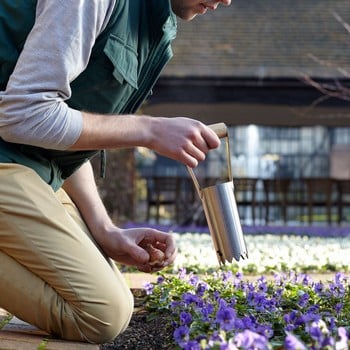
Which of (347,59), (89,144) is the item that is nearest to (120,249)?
(89,144)

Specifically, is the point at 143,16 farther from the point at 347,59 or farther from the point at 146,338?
the point at 347,59

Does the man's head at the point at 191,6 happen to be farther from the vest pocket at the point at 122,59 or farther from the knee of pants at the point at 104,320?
the knee of pants at the point at 104,320

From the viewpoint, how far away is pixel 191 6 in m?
2.74

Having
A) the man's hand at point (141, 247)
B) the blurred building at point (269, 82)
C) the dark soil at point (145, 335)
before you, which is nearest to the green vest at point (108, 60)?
the man's hand at point (141, 247)

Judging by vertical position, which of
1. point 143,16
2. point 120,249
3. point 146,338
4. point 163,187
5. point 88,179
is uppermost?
point 143,16

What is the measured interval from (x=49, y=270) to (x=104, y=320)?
0.23 metres

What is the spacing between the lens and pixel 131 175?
15.1 metres

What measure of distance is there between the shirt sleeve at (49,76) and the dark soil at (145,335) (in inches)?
29.6

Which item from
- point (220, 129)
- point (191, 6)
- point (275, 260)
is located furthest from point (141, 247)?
point (275, 260)

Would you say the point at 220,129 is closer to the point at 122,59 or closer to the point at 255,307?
the point at 122,59

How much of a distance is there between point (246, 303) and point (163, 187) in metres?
12.7

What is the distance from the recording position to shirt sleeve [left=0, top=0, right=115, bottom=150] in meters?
2.29

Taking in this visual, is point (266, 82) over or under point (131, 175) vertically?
over

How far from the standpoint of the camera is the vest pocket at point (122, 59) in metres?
2.55
